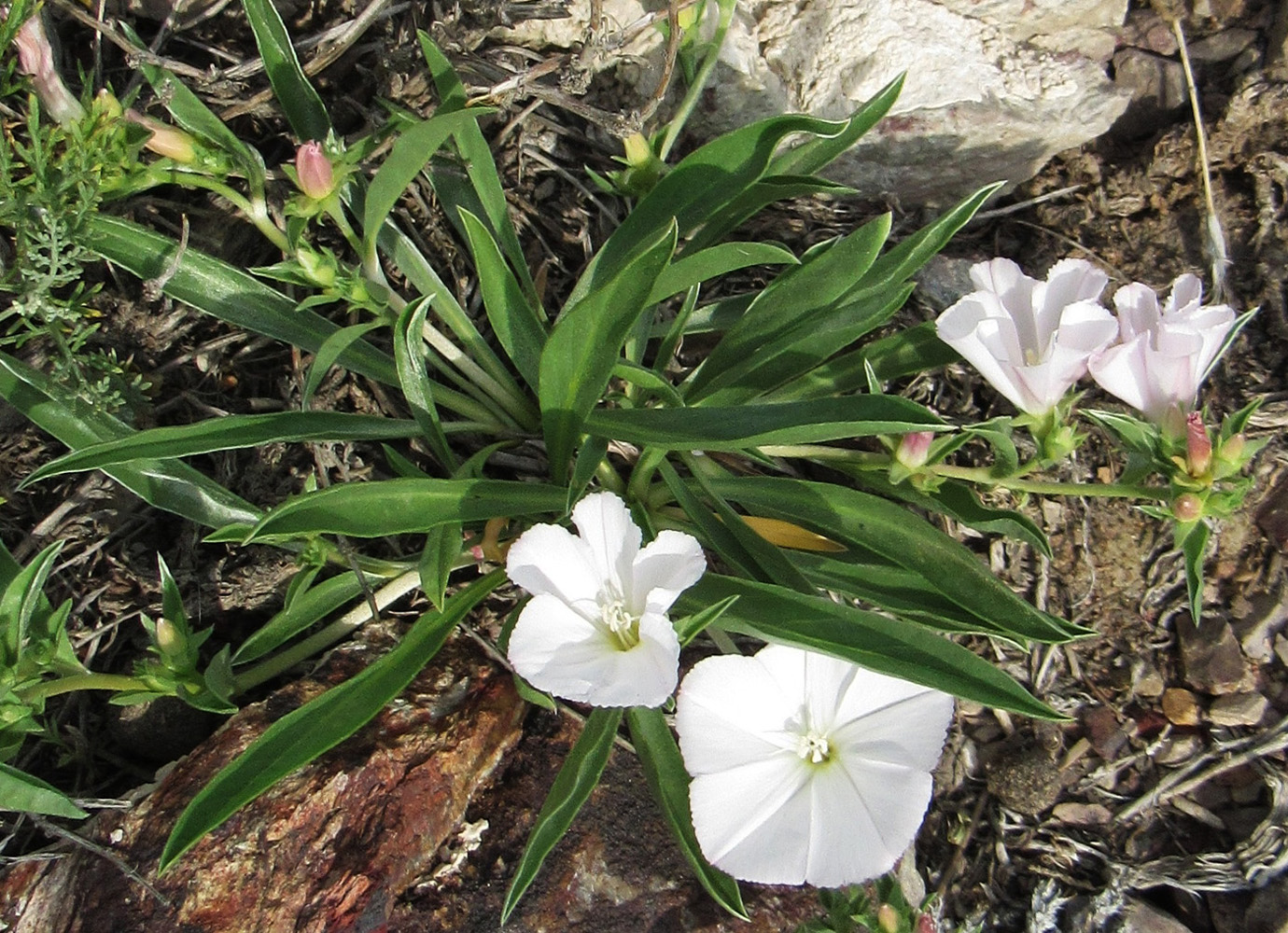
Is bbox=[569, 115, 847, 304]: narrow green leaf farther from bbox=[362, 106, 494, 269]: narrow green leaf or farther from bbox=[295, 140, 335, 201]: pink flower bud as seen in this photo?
bbox=[295, 140, 335, 201]: pink flower bud

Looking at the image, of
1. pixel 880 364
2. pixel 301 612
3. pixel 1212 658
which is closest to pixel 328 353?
pixel 301 612

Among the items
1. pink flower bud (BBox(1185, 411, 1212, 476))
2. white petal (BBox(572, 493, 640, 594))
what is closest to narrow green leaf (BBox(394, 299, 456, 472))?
white petal (BBox(572, 493, 640, 594))

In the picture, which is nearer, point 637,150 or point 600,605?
point 600,605

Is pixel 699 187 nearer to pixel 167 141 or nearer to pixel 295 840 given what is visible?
pixel 167 141

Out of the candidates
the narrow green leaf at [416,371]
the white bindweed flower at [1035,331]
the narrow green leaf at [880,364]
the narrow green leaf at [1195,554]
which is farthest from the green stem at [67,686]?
the narrow green leaf at [1195,554]

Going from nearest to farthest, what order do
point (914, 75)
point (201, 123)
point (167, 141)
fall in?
point (167, 141), point (201, 123), point (914, 75)

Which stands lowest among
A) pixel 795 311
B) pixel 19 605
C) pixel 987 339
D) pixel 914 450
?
pixel 19 605

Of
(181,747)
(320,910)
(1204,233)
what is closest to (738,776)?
(320,910)
